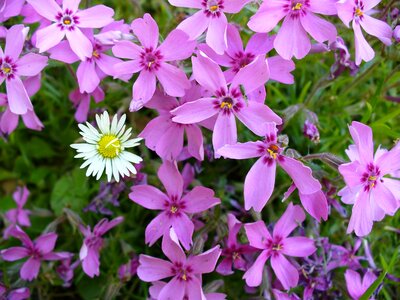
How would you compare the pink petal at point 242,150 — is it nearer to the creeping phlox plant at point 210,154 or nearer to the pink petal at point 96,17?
the creeping phlox plant at point 210,154

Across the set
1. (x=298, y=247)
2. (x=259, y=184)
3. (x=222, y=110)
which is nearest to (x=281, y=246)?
(x=298, y=247)

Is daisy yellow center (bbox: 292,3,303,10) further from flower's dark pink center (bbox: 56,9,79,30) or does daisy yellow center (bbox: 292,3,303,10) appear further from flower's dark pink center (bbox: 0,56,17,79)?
flower's dark pink center (bbox: 0,56,17,79)

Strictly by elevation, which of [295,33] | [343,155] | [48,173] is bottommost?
[48,173]

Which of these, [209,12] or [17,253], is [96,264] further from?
[209,12]

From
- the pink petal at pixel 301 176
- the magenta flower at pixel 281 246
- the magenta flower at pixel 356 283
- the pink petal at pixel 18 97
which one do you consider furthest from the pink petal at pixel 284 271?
the pink petal at pixel 18 97

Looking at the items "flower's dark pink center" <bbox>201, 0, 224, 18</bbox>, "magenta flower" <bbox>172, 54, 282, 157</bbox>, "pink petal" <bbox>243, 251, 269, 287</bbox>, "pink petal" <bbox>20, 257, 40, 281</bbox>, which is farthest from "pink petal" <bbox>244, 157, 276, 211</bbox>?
"pink petal" <bbox>20, 257, 40, 281</bbox>

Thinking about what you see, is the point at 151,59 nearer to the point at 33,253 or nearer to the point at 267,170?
the point at 267,170

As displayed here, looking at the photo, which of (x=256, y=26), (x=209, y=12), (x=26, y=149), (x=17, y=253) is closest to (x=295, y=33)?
(x=256, y=26)

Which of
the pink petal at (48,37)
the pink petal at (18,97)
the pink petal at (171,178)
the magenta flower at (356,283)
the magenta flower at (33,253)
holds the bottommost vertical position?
the magenta flower at (33,253)
